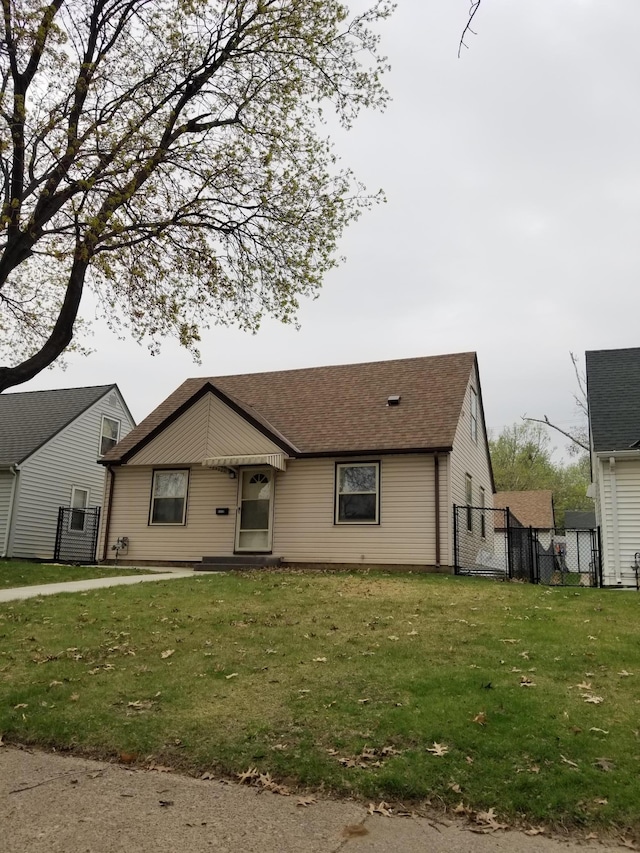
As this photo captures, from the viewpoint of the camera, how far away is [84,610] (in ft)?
31.4

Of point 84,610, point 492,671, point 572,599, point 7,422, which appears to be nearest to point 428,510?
point 572,599

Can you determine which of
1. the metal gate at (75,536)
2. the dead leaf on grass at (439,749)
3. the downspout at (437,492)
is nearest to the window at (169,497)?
the metal gate at (75,536)

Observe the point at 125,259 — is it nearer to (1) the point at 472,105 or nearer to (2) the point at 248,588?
(2) the point at 248,588

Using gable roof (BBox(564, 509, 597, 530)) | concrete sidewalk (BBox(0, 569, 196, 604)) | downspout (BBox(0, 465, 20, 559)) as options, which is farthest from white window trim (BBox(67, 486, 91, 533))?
gable roof (BBox(564, 509, 597, 530))

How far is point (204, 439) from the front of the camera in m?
17.5

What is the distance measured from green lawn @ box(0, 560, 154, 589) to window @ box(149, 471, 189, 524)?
2140 millimetres

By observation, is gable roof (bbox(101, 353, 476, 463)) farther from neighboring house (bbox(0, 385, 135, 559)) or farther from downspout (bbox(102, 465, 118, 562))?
neighboring house (bbox(0, 385, 135, 559))

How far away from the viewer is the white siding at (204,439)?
55.8 ft

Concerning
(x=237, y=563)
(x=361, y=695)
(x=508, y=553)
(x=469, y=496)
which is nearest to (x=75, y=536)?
(x=237, y=563)

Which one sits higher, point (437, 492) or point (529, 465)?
point (529, 465)

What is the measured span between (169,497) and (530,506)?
25786 mm

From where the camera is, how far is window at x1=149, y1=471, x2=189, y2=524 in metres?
17.9

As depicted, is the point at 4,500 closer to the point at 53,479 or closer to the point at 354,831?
the point at 53,479

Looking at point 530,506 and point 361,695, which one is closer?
point 361,695
